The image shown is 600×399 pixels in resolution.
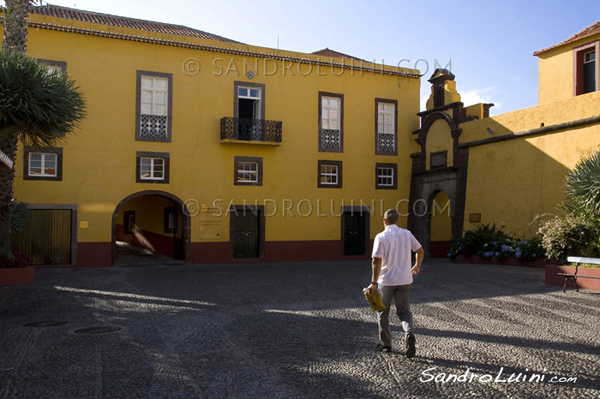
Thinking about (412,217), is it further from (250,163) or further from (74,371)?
(74,371)

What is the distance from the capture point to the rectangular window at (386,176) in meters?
24.8

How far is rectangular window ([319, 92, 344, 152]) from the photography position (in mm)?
23750

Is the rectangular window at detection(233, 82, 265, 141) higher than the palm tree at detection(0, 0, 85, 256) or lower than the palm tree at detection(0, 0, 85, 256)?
higher

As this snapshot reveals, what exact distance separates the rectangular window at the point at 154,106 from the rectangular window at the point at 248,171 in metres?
2.87

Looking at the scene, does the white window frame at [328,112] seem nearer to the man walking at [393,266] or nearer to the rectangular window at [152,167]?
the rectangular window at [152,167]

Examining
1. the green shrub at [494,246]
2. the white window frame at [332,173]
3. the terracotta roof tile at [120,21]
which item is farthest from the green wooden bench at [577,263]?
the terracotta roof tile at [120,21]

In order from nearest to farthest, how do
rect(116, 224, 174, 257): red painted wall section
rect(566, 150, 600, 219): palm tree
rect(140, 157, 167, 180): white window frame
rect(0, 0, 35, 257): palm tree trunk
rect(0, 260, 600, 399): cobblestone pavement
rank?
rect(0, 260, 600, 399): cobblestone pavement < rect(566, 150, 600, 219): palm tree < rect(0, 0, 35, 257): palm tree trunk < rect(140, 157, 167, 180): white window frame < rect(116, 224, 174, 257): red painted wall section

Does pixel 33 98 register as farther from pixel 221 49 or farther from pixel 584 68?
pixel 584 68

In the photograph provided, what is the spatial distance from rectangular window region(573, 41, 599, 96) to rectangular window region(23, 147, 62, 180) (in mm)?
18164

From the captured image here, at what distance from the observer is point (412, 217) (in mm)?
25219

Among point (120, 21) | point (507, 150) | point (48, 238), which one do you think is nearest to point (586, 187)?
point (507, 150)

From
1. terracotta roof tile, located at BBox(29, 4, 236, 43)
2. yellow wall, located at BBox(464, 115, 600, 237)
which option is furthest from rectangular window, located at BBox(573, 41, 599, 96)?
terracotta roof tile, located at BBox(29, 4, 236, 43)

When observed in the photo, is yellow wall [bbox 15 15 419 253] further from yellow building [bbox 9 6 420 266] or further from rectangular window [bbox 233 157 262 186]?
rectangular window [bbox 233 157 262 186]

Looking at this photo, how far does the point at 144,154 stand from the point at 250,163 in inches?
162
